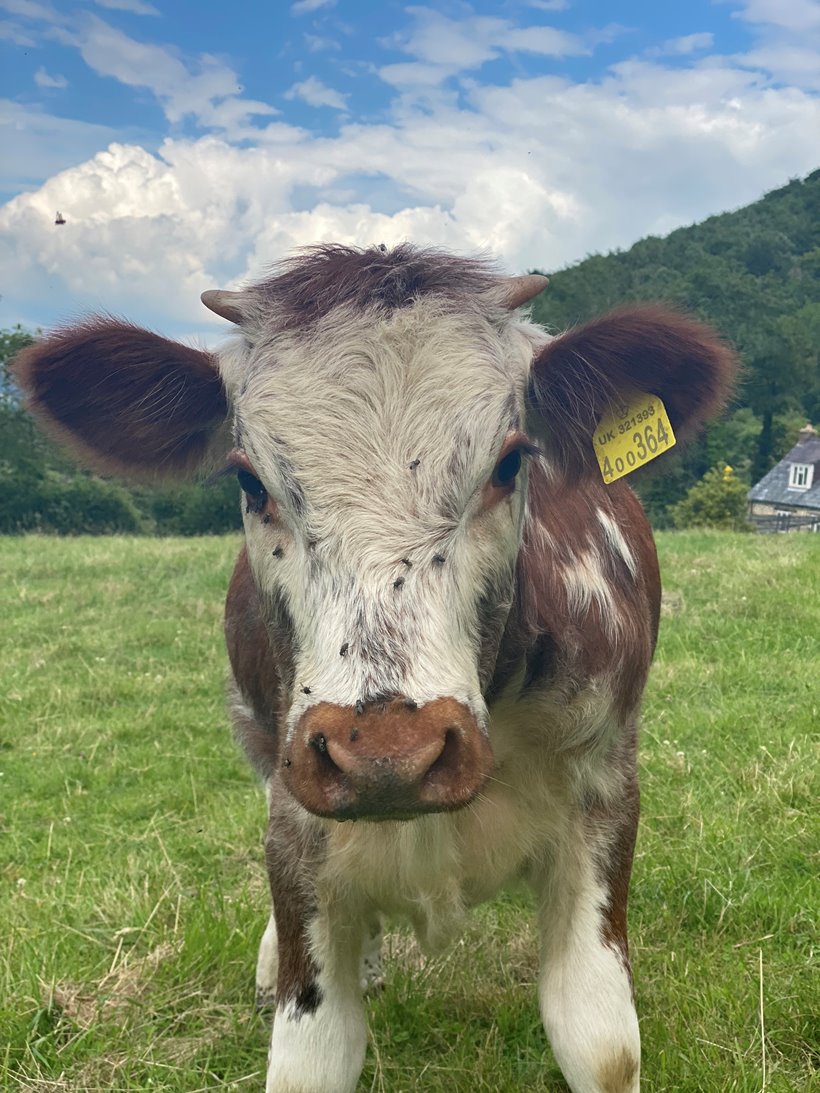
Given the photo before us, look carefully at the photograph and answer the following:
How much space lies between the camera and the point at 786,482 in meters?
58.2

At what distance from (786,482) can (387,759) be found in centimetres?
6114

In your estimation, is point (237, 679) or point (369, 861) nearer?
point (369, 861)

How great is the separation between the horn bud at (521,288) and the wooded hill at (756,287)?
1400 inches

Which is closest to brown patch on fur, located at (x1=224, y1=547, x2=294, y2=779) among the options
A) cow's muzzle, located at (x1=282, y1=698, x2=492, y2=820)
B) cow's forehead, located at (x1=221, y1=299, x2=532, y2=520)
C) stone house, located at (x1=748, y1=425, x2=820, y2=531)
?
cow's forehead, located at (x1=221, y1=299, x2=532, y2=520)

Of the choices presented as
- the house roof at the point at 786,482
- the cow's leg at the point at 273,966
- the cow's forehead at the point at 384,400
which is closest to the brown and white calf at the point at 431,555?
the cow's forehead at the point at 384,400

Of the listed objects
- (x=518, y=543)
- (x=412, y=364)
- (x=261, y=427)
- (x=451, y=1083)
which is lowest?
(x=451, y=1083)

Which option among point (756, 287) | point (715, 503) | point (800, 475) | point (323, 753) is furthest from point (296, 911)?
point (800, 475)

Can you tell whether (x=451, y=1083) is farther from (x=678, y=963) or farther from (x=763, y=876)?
(x=763, y=876)

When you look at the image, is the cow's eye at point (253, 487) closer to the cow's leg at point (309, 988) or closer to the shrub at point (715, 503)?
the cow's leg at point (309, 988)

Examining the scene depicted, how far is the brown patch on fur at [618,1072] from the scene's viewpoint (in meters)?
2.72

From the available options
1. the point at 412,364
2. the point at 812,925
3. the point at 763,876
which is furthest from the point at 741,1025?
the point at 412,364

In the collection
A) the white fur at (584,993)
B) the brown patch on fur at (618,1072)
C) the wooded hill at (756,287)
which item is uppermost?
the wooded hill at (756,287)

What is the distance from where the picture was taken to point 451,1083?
2996mm

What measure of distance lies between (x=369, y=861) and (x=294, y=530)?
1.08 metres
